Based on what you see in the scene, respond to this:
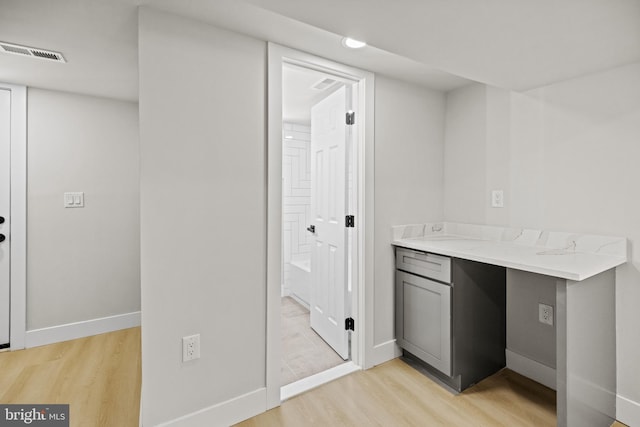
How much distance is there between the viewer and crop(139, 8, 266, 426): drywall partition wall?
5.12ft

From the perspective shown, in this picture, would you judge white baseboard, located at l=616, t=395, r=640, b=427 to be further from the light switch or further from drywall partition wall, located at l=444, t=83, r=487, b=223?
the light switch

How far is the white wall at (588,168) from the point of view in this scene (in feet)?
5.71

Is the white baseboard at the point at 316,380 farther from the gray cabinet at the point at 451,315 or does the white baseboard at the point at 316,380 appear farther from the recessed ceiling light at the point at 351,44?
the recessed ceiling light at the point at 351,44

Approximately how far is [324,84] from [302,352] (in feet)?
7.45

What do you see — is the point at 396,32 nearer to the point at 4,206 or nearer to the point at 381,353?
the point at 381,353

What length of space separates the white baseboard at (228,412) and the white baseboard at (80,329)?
1.84 meters

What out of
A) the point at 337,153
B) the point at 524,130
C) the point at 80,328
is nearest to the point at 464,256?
the point at 524,130

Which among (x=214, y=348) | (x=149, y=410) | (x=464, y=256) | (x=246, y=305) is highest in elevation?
(x=464, y=256)

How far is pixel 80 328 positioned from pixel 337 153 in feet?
9.12

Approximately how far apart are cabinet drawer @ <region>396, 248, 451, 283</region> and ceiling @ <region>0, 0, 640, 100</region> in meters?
1.14

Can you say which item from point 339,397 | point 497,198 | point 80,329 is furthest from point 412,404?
point 80,329

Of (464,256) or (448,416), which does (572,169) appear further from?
(448,416)

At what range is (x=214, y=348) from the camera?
1.73 meters

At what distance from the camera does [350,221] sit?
2.41 m
